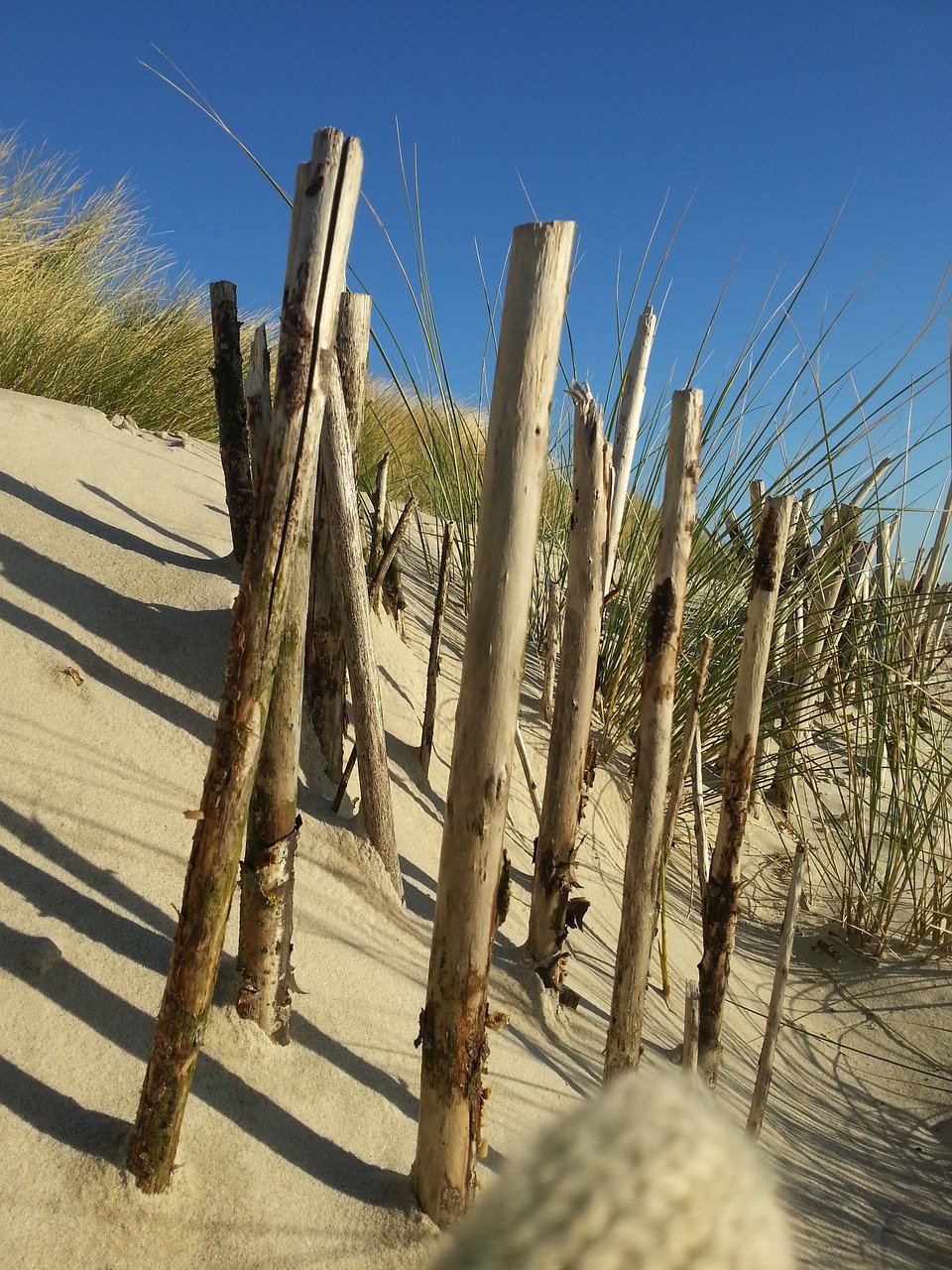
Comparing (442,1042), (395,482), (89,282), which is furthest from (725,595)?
(89,282)

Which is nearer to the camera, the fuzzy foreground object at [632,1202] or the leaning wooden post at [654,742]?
the fuzzy foreground object at [632,1202]

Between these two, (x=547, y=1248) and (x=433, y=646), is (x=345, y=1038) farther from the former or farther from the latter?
(x=547, y=1248)

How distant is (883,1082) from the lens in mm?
3830

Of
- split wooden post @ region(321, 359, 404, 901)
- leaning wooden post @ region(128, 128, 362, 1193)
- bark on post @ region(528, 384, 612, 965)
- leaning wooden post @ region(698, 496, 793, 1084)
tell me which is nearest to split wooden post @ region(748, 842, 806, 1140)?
leaning wooden post @ region(698, 496, 793, 1084)

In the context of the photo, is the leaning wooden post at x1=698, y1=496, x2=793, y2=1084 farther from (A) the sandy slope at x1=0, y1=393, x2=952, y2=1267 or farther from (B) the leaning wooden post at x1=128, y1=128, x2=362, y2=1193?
(B) the leaning wooden post at x1=128, y1=128, x2=362, y2=1193

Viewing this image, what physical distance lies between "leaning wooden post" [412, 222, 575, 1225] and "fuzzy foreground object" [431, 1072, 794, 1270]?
4.65 feet

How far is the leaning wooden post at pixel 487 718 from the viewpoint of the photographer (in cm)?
197

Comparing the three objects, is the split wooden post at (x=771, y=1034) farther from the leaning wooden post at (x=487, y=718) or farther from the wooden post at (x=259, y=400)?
the wooden post at (x=259, y=400)

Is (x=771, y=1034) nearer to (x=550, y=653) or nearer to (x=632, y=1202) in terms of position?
(x=632, y=1202)

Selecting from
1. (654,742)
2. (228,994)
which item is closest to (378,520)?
(654,742)

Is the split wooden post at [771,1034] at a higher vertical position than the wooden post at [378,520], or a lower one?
lower

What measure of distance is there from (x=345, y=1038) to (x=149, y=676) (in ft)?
4.87

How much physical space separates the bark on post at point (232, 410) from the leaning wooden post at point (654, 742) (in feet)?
5.46

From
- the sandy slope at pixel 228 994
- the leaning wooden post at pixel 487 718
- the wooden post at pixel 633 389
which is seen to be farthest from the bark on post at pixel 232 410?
the leaning wooden post at pixel 487 718
